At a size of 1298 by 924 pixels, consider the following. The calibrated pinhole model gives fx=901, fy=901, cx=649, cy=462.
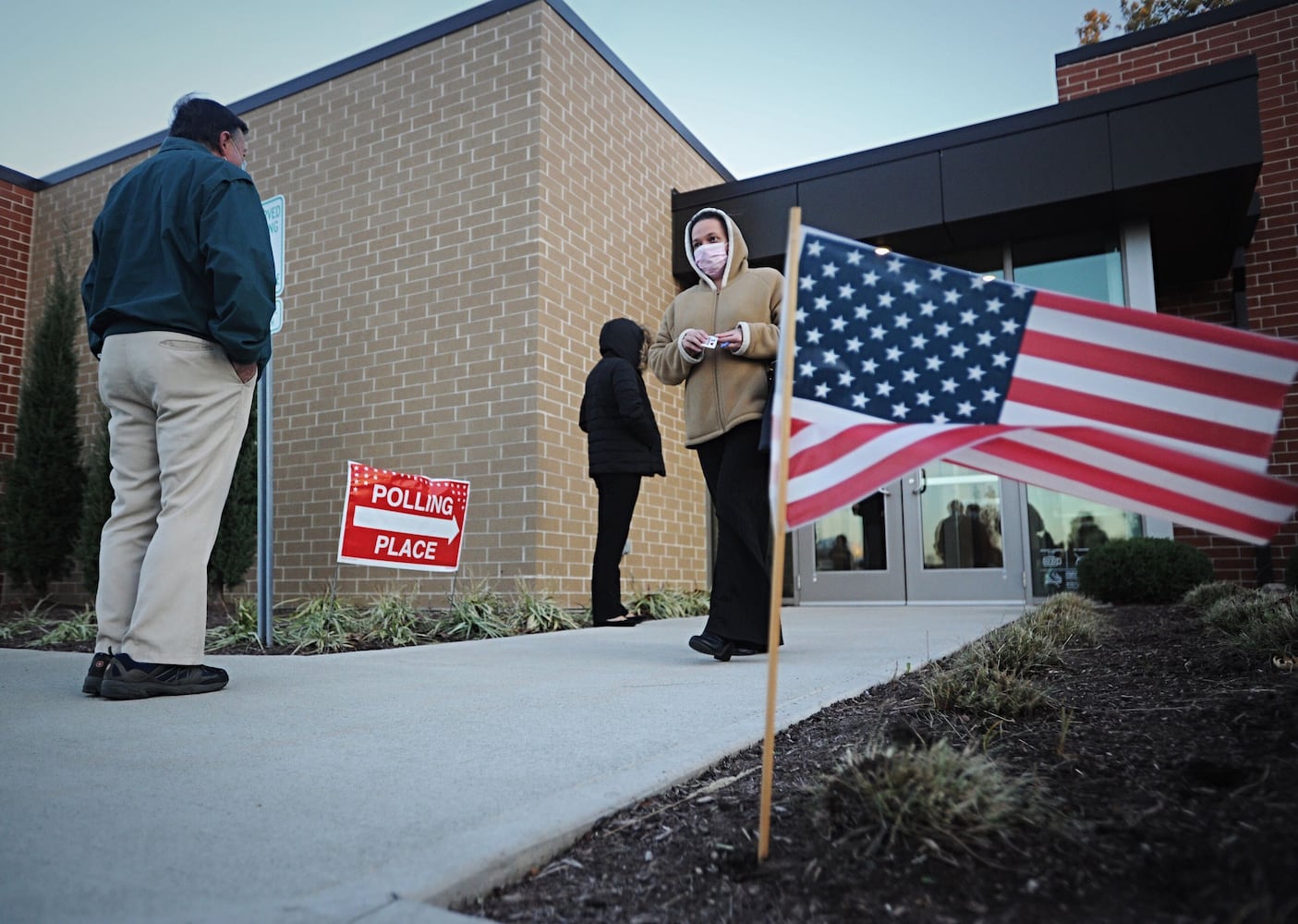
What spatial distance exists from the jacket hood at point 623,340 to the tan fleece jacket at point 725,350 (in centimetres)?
164

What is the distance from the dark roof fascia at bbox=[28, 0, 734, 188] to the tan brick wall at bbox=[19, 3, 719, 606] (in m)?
0.07

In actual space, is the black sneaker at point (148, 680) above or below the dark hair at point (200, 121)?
below

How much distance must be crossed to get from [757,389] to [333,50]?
7326 mm

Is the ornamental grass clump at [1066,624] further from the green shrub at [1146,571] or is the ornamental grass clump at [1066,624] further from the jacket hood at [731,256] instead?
the green shrub at [1146,571]

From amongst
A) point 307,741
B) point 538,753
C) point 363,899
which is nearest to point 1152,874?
point 363,899

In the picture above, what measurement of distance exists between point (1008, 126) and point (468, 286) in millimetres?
5071

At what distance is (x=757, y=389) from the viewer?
3.84 metres

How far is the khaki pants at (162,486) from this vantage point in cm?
301

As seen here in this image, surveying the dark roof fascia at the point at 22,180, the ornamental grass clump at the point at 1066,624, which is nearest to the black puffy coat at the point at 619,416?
the ornamental grass clump at the point at 1066,624

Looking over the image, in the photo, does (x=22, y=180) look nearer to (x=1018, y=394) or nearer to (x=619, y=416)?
(x=619, y=416)

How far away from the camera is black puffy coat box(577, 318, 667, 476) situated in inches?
224

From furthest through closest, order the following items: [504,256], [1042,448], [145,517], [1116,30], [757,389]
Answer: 1. [1116,30]
2. [504,256]
3. [757,389]
4. [145,517]
5. [1042,448]

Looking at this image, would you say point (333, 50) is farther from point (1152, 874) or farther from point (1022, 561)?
point (1152, 874)

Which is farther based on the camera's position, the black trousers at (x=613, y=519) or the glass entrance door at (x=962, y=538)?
the glass entrance door at (x=962, y=538)
